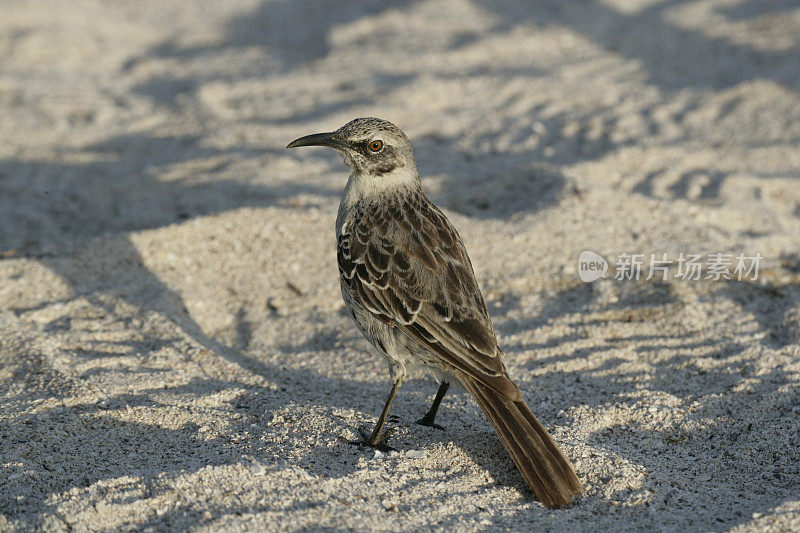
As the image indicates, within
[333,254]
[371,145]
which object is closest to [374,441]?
[371,145]

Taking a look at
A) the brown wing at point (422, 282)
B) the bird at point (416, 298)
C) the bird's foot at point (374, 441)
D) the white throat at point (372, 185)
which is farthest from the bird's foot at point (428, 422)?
the white throat at point (372, 185)

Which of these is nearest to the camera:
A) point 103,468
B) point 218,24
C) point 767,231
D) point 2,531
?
point 2,531

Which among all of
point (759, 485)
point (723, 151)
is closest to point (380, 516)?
point (759, 485)

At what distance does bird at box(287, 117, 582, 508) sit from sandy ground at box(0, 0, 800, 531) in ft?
0.69

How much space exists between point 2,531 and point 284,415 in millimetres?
1473

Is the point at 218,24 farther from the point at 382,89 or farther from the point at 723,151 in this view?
the point at 723,151

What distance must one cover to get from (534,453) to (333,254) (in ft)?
9.15

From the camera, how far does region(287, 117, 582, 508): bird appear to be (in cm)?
363

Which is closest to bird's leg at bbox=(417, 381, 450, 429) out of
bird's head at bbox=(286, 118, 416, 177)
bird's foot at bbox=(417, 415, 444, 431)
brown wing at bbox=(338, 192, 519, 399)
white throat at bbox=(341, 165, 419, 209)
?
bird's foot at bbox=(417, 415, 444, 431)

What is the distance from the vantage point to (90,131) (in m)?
8.15

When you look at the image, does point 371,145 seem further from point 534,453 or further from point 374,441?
point 534,453

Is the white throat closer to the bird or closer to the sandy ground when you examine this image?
the bird

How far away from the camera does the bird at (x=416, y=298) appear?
11.9ft

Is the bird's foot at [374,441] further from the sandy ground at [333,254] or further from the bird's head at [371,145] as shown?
the bird's head at [371,145]
